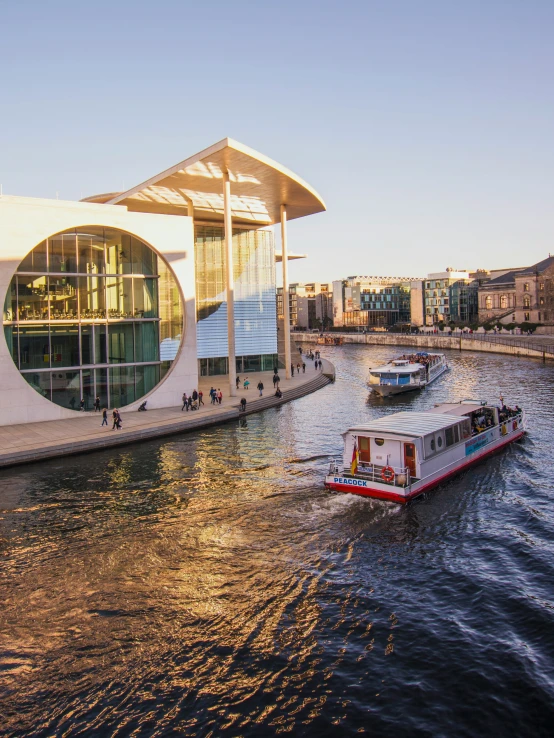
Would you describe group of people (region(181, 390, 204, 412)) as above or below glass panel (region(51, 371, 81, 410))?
below

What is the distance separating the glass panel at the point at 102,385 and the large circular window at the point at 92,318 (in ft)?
0.20

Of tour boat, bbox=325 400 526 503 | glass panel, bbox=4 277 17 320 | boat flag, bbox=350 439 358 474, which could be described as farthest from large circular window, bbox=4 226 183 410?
boat flag, bbox=350 439 358 474

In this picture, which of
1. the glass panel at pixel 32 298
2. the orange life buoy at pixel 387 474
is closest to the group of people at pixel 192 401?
the glass panel at pixel 32 298

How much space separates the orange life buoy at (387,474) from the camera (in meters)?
21.9

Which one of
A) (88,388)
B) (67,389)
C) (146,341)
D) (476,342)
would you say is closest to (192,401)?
(146,341)

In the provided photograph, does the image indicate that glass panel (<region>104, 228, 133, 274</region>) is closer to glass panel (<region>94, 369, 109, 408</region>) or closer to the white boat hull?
glass panel (<region>94, 369, 109, 408</region>)

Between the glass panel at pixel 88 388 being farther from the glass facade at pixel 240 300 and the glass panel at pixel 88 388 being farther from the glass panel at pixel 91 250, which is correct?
the glass facade at pixel 240 300

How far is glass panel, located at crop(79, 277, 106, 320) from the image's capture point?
37062 millimetres

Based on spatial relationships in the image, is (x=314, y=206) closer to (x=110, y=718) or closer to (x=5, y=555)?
(x=5, y=555)

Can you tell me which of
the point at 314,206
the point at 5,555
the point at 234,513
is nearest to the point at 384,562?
the point at 234,513

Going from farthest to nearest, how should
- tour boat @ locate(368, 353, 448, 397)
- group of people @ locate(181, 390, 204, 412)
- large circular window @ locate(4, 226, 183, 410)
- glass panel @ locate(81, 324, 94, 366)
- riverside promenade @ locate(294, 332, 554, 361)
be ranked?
riverside promenade @ locate(294, 332, 554, 361) < tour boat @ locate(368, 353, 448, 397) < group of people @ locate(181, 390, 204, 412) < glass panel @ locate(81, 324, 94, 366) < large circular window @ locate(4, 226, 183, 410)

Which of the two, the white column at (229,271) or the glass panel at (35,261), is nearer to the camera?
the glass panel at (35,261)

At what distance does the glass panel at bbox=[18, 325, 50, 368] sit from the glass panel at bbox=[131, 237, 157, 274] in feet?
23.6

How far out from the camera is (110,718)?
432 inches
